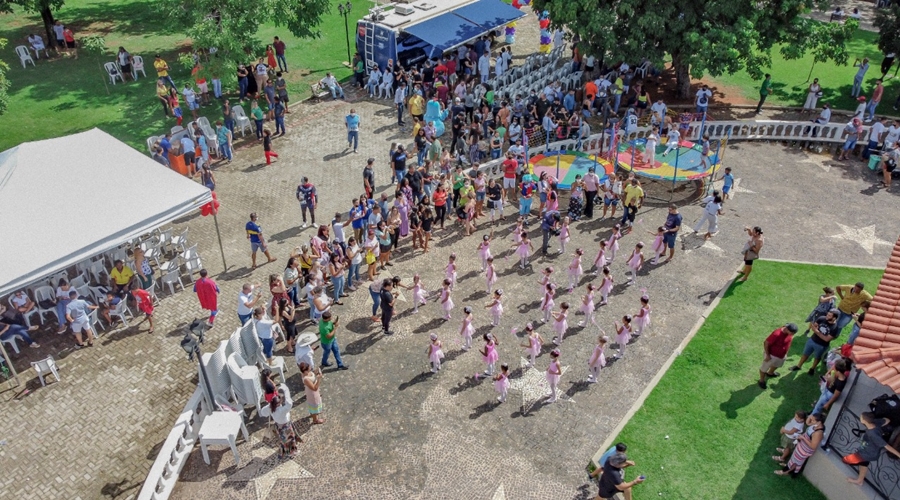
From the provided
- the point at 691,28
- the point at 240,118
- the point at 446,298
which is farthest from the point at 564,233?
the point at 240,118

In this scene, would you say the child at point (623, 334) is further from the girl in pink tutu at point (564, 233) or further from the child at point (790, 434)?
the girl in pink tutu at point (564, 233)

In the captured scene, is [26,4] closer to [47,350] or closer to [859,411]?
[47,350]

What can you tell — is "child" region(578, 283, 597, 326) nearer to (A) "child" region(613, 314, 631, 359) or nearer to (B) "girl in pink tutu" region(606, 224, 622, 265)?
(A) "child" region(613, 314, 631, 359)

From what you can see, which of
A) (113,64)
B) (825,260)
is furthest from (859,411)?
(113,64)

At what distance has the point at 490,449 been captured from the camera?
534 inches

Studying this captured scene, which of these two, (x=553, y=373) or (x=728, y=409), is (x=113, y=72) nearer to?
(x=553, y=373)

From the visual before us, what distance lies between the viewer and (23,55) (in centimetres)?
2886

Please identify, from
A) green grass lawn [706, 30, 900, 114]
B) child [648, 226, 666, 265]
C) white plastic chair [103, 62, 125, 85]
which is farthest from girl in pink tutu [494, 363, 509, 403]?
white plastic chair [103, 62, 125, 85]

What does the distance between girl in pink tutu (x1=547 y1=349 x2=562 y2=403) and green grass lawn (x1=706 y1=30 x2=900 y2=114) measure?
62.2 feet

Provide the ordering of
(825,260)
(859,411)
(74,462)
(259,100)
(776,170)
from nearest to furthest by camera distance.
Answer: (859,411), (74,462), (825,260), (776,170), (259,100)

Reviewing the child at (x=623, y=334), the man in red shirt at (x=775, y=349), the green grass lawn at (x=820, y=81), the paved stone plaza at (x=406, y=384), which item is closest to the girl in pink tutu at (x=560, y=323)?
the paved stone plaza at (x=406, y=384)

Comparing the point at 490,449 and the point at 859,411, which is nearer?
the point at 859,411

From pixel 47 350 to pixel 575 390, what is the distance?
448 inches

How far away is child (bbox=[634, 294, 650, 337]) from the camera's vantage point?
52.6 ft
